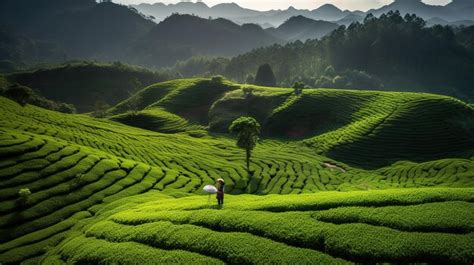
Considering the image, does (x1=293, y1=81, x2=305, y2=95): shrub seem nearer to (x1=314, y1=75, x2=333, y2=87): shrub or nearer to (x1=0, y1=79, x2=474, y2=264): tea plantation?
Result: (x1=0, y1=79, x2=474, y2=264): tea plantation

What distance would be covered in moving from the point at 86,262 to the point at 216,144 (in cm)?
6445

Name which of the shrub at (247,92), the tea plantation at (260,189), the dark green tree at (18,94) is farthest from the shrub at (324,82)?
the dark green tree at (18,94)

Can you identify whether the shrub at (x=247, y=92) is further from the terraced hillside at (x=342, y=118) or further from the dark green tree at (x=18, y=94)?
the dark green tree at (x=18, y=94)

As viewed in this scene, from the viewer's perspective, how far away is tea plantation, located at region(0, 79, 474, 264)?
1583cm

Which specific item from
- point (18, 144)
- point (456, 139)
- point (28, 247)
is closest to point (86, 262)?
point (28, 247)

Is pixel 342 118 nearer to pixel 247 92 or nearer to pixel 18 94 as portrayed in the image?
pixel 247 92

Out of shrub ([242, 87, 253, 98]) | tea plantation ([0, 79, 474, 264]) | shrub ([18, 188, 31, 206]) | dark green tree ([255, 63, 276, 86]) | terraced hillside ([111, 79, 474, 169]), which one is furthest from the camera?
dark green tree ([255, 63, 276, 86])

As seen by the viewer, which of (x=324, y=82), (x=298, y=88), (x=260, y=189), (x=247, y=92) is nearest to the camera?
(x=260, y=189)

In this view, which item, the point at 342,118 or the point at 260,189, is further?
the point at 342,118

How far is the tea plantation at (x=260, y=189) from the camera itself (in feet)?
51.9

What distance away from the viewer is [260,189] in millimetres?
48250

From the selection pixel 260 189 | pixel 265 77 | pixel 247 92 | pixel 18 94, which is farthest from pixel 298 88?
pixel 18 94

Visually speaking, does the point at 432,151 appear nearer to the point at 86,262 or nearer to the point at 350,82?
the point at 86,262

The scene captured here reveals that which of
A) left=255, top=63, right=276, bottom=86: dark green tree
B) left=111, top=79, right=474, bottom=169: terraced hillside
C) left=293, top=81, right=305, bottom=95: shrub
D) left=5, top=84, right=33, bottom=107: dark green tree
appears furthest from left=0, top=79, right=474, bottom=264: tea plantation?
left=255, top=63, right=276, bottom=86: dark green tree
